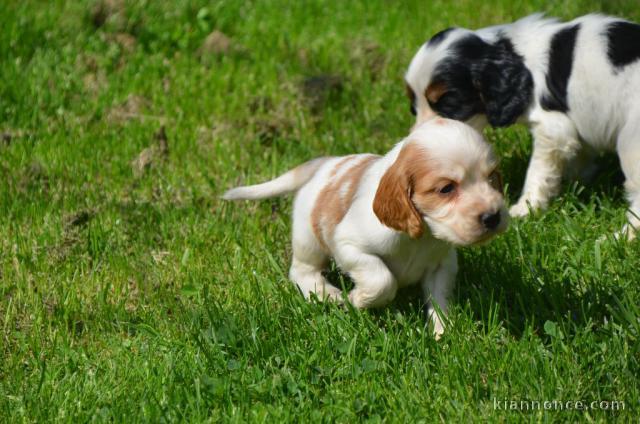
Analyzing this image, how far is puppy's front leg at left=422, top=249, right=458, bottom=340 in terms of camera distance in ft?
12.3

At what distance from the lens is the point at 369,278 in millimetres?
3691

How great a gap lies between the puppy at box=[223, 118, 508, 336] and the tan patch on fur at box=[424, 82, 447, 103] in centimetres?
96

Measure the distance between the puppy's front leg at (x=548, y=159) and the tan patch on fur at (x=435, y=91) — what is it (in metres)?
0.56

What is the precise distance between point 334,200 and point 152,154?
6.30 feet

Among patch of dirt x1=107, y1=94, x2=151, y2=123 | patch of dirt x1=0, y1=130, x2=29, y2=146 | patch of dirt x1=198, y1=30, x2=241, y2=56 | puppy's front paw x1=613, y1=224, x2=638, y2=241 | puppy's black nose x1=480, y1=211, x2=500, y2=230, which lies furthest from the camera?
patch of dirt x1=198, y1=30, x2=241, y2=56

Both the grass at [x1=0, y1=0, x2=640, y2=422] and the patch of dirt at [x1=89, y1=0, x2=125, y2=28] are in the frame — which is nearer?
the grass at [x1=0, y1=0, x2=640, y2=422]

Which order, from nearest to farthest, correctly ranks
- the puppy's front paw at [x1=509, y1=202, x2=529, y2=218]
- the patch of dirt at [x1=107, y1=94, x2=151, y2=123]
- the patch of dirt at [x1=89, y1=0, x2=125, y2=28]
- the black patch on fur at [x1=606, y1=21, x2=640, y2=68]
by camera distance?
the black patch on fur at [x1=606, y1=21, x2=640, y2=68], the puppy's front paw at [x1=509, y1=202, x2=529, y2=218], the patch of dirt at [x1=107, y1=94, x2=151, y2=123], the patch of dirt at [x1=89, y1=0, x2=125, y2=28]

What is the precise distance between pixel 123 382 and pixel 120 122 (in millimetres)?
2817

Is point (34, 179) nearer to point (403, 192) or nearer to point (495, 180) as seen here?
point (403, 192)

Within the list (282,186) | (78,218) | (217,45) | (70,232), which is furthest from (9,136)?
(282,186)

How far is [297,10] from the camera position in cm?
734

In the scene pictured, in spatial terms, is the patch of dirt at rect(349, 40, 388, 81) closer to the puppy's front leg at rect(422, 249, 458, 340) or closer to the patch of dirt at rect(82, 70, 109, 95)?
the patch of dirt at rect(82, 70, 109, 95)

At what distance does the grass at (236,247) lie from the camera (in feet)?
10.9

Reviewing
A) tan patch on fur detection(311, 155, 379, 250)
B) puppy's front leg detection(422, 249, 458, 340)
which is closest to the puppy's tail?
tan patch on fur detection(311, 155, 379, 250)
